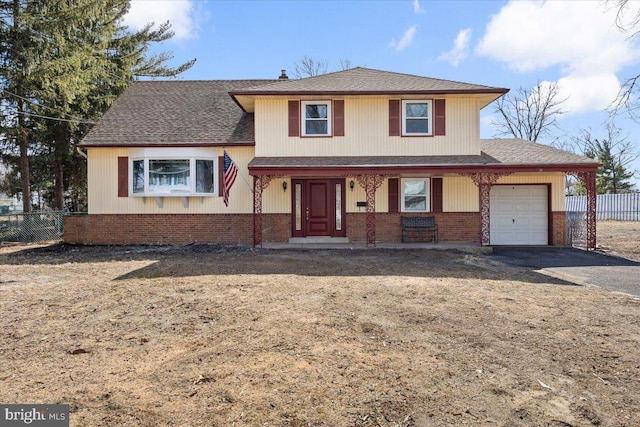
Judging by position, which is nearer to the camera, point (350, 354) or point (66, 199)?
point (350, 354)

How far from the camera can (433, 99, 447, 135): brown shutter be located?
46.2 feet

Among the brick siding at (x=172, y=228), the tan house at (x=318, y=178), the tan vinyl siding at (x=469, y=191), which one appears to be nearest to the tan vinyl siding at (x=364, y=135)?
the tan house at (x=318, y=178)

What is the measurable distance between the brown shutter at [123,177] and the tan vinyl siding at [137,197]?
0.12m

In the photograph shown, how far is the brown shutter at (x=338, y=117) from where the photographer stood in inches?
556

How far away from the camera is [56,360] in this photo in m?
3.98

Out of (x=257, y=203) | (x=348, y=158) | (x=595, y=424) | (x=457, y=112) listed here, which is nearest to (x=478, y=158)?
(x=457, y=112)

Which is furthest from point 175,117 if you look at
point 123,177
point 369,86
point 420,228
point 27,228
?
point 420,228

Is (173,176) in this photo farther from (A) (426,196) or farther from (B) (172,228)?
(A) (426,196)

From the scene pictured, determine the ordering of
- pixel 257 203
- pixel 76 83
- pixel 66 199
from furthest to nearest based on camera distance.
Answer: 1. pixel 66 199
2. pixel 76 83
3. pixel 257 203

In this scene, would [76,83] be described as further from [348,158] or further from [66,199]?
[66,199]

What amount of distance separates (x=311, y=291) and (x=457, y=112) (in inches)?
393

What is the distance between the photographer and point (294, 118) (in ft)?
46.5

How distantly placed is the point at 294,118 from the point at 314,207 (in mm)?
3225
